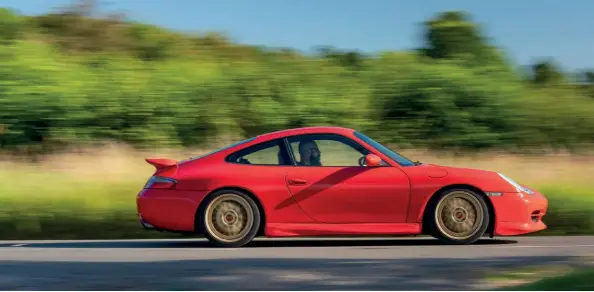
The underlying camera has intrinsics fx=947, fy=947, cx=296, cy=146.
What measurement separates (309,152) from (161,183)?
166 cm

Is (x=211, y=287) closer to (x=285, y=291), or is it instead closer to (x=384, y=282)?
(x=285, y=291)

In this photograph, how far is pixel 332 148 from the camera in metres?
10.4

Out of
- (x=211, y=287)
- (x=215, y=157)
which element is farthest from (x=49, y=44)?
(x=211, y=287)

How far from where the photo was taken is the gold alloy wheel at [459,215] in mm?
10039

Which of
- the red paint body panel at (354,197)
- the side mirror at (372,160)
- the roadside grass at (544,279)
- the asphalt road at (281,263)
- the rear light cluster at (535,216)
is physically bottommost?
the asphalt road at (281,263)

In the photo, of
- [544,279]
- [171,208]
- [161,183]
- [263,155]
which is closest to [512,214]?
[263,155]

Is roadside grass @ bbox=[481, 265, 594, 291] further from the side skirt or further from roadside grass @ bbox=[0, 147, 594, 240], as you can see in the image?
roadside grass @ bbox=[0, 147, 594, 240]

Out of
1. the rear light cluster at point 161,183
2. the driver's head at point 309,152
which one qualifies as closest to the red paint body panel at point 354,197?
the driver's head at point 309,152

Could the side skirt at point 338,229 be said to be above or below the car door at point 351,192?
below

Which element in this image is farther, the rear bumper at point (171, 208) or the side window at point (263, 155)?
the side window at point (263, 155)

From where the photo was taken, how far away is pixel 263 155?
10.5m

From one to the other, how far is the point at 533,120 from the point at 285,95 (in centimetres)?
669

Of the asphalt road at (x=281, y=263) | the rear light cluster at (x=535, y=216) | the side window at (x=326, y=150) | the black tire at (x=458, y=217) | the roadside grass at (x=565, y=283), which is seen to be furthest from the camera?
the side window at (x=326, y=150)

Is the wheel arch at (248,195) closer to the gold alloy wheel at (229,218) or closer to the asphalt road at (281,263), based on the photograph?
the gold alloy wheel at (229,218)
